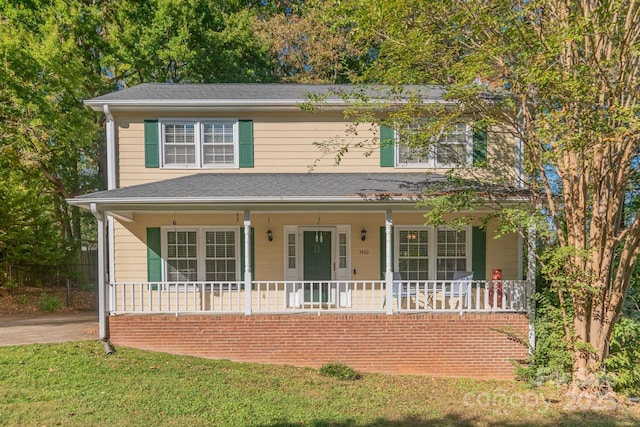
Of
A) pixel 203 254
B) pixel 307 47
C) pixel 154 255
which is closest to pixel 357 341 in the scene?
pixel 203 254

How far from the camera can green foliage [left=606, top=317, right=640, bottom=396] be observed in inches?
267

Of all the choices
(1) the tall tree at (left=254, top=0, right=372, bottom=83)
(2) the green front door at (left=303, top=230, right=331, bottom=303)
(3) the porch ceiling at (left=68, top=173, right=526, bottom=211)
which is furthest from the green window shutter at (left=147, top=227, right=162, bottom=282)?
(1) the tall tree at (left=254, top=0, right=372, bottom=83)

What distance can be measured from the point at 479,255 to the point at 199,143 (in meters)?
7.29

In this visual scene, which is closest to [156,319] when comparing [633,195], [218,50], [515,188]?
[515,188]

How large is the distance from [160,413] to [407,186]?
6.08 metres

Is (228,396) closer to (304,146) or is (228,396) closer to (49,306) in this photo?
(304,146)

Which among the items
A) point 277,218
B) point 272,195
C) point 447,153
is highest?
point 447,153

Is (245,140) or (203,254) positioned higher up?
(245,140)

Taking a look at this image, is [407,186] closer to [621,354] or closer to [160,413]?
[621,354]

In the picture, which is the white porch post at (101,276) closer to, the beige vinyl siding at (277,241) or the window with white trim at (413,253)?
the beige vinyl siding at (277,241)

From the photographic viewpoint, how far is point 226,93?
33.8 ft

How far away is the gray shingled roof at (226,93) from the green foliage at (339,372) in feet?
18.5

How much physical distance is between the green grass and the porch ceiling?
2.93 metres

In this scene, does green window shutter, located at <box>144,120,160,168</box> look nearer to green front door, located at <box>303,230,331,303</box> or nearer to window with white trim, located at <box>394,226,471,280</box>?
green front door, located at <box>303,230,331,303</box>
